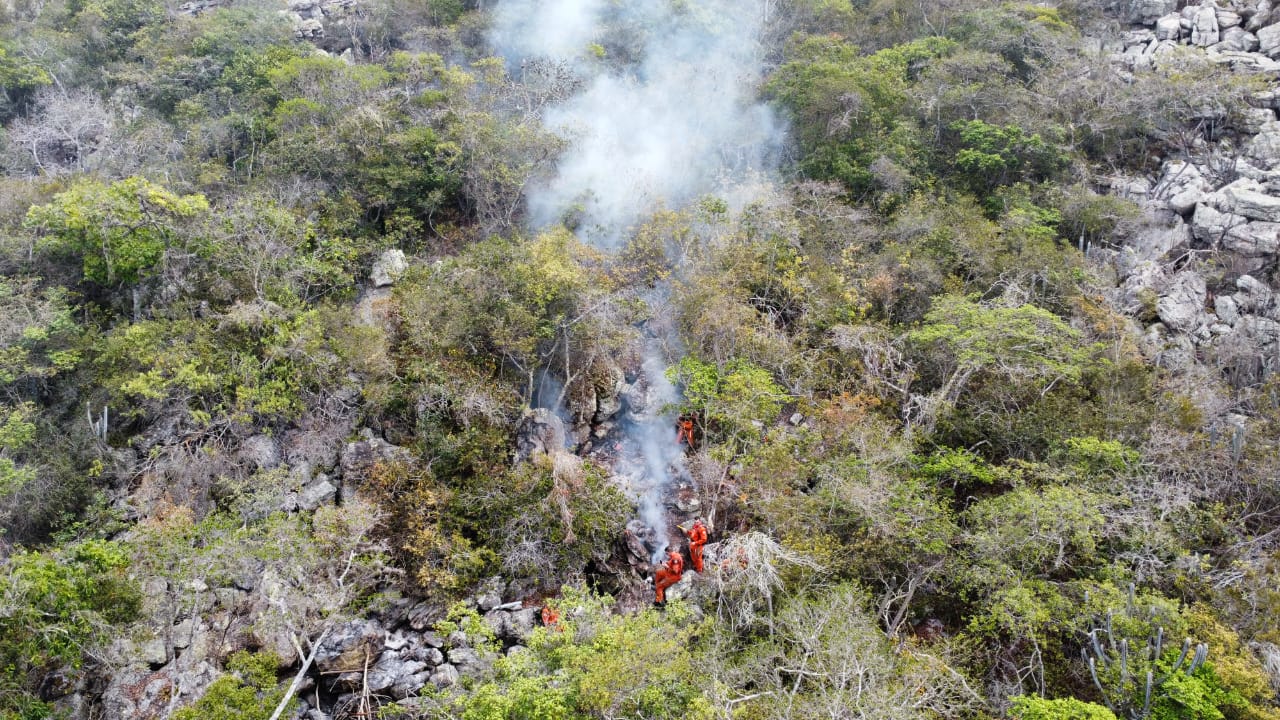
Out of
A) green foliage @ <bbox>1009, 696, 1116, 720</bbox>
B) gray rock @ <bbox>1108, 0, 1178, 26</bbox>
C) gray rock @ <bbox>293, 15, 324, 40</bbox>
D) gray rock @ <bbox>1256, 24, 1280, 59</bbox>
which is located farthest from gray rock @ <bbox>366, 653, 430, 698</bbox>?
gray rock @ <bbox>1108, 0, 1178, 26</bbox>

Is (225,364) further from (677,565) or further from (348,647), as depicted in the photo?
(677,565)

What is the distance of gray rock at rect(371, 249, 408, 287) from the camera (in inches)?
795

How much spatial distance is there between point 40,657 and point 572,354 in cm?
1202

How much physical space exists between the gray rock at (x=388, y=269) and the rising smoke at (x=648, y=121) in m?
4.69

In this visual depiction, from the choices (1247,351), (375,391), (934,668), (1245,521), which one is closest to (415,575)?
(375,391)

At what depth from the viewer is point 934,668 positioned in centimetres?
1132

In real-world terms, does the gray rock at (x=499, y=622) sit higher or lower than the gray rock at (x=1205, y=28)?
lower

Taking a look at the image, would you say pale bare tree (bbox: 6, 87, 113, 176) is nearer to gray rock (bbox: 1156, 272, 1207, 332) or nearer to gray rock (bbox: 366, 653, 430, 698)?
gray rock (bbox: 366, 653, 430, 698)

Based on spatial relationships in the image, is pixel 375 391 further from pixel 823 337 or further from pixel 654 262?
pixel 823 337

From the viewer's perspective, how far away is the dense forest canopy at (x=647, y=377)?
463 inches

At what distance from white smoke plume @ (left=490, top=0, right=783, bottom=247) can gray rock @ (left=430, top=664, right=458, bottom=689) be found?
13.5 m

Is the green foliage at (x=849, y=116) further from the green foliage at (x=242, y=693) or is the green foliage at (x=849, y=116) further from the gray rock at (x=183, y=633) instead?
the gray rock at (x=183, y=633)

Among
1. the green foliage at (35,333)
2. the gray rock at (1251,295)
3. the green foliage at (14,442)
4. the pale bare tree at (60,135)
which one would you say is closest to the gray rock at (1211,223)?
the gray rock at (1251,295)

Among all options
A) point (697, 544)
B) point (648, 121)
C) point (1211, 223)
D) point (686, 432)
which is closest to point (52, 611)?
point (697, 544)
